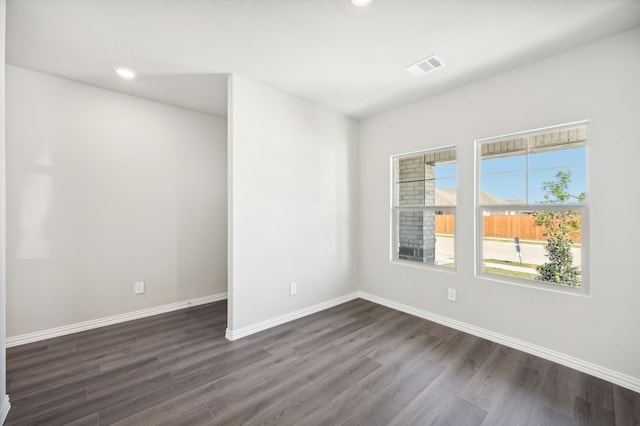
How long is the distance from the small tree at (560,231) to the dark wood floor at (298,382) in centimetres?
77

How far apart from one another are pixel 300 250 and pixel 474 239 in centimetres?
196

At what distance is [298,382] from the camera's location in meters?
2.09

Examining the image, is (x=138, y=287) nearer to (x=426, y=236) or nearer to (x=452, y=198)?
(x=426, y=236)

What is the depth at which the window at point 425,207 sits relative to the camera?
3.23m

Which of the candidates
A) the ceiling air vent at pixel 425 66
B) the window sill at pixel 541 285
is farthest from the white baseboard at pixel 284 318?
the ceiling air vent at pixel 425 66

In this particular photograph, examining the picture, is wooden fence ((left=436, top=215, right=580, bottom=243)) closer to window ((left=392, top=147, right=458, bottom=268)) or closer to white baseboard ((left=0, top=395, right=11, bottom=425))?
window ((left=392, top=147, right=458, bottom=268))

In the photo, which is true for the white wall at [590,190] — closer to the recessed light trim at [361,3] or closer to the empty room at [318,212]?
the empty room at [318,212]

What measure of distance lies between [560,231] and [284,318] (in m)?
2.89

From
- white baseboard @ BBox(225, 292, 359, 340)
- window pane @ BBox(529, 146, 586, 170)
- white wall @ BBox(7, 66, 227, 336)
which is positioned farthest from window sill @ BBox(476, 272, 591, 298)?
white wall @ BBox(7, 66, 227, 336)

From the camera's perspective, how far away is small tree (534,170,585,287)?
7.84 ft

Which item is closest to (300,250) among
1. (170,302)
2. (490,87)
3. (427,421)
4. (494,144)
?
(170,302)

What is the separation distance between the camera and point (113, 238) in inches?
123

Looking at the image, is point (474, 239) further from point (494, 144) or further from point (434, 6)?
point (434, 6)

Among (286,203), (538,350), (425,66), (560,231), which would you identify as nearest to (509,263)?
(560,231)
